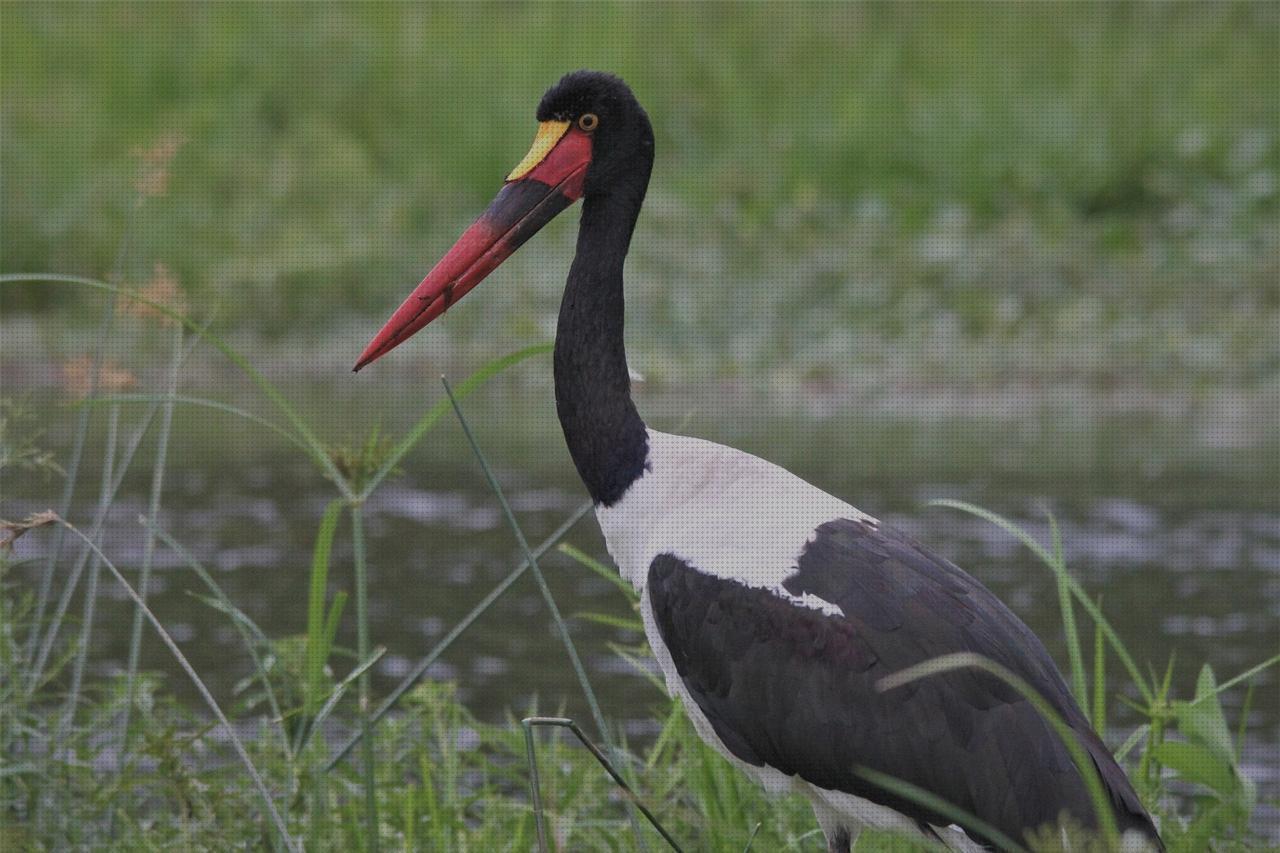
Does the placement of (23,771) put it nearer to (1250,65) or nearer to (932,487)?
(932,487)

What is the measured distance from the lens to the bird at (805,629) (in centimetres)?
329

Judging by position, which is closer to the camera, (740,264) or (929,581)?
(929,581)

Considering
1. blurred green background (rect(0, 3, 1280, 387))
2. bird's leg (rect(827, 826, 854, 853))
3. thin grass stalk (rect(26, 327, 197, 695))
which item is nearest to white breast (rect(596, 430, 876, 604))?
bird's leg (rect(827, 826, 854, 853))

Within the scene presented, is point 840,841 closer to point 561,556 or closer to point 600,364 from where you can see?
point 600,364

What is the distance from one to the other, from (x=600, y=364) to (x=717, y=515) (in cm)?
39

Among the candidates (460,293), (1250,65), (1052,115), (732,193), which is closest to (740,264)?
(732,193)

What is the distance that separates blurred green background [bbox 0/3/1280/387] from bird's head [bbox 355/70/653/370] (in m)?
5.60

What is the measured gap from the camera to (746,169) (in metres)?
11.0

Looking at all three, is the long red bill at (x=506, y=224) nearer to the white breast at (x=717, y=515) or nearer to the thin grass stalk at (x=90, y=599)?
the white breast at (x=717, y=515)

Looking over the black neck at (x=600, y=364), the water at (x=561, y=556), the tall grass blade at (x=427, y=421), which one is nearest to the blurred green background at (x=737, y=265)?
the water at (x=561, y=556)

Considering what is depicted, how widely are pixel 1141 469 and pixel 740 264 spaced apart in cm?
256

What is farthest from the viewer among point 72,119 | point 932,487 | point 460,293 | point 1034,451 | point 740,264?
point 72,119

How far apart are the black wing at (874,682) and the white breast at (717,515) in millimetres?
30

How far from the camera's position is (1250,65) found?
1205cm
